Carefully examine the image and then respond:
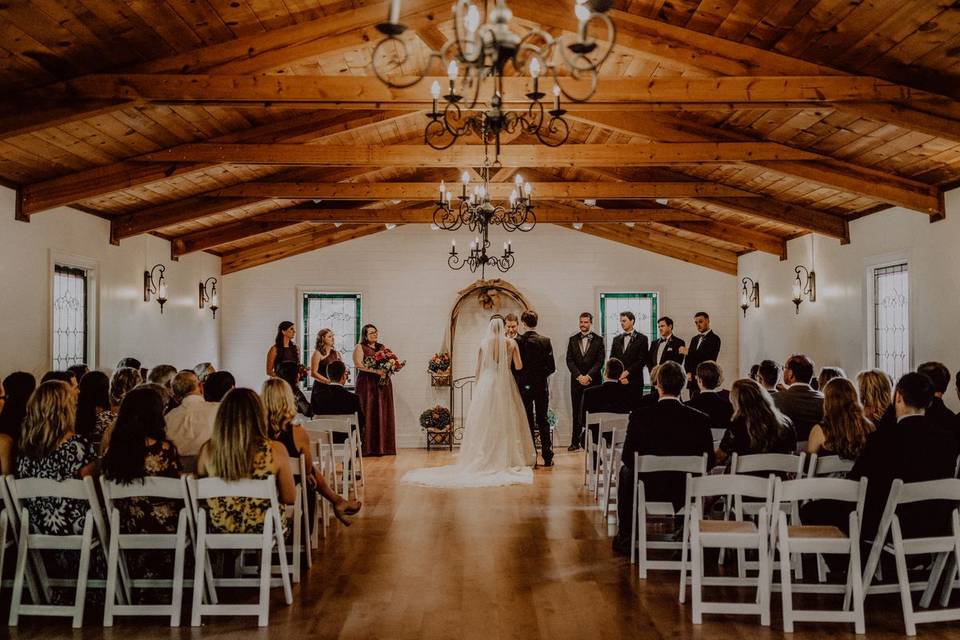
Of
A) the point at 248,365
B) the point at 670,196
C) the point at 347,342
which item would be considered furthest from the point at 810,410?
the point at 248,365

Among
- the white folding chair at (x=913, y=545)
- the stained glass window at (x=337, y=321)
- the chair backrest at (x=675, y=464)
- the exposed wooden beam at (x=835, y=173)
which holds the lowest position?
the white folding chair at (x=913, y=545)

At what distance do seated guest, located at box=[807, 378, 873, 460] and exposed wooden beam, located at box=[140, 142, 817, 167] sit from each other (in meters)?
3.02

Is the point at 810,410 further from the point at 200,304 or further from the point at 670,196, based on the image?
the point at 200,304

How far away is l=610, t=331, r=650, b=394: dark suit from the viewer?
11.5 metres

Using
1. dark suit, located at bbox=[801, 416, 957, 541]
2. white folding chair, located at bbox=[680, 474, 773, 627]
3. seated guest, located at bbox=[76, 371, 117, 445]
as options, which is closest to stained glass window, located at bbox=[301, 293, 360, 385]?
seated guest, located at bbox=[76, 371, 117, 445]

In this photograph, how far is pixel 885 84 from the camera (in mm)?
5707

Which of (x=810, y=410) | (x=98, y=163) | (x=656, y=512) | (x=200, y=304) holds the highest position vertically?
(x=98, y=163)

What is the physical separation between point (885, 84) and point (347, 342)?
883cm

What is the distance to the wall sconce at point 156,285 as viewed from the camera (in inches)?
404

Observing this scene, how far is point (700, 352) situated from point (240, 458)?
7877 mm

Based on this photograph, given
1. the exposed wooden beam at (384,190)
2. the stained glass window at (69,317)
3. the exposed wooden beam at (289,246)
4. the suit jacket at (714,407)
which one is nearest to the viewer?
the suit jacket at (714,407)

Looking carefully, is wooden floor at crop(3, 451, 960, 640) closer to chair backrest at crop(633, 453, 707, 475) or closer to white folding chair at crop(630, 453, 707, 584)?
white folding chair at crop(630, 453, 707, 584)

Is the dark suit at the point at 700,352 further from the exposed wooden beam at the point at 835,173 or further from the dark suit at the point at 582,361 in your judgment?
the exposed wooden beam at the point at 835,173

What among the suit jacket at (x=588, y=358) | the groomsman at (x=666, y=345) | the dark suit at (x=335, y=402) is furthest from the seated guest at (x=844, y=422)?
the suit jacket at (x=588, y=358)
